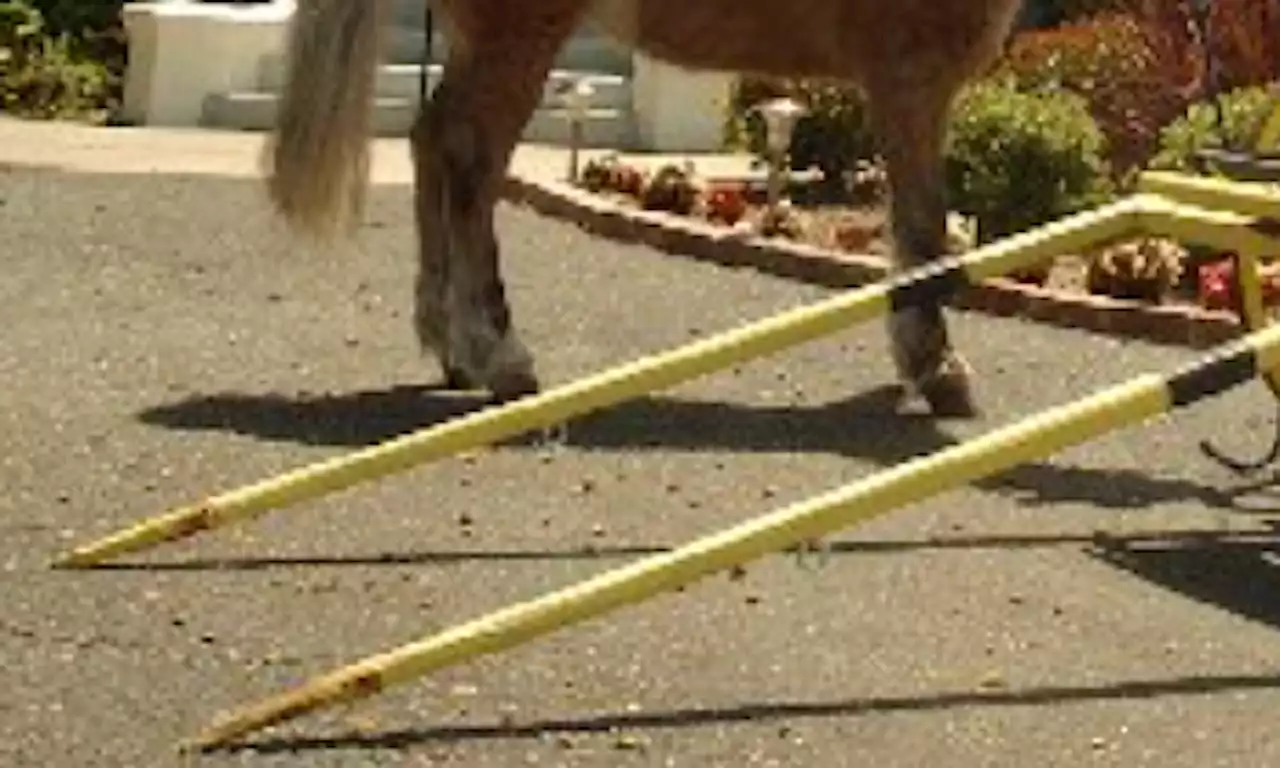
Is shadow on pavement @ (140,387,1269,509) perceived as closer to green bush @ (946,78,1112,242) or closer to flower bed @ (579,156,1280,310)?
flower bed @ (579,156,1280,310)

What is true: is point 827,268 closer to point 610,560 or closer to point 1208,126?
point 1208,126

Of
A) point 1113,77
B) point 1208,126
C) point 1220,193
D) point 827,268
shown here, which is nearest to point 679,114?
point 1113,77

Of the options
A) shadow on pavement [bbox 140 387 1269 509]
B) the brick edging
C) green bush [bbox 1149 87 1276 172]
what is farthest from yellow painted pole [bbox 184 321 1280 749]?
green bush [bbox 1149 87 1276 172]

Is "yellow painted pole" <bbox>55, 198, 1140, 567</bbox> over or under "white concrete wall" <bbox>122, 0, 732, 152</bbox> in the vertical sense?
over

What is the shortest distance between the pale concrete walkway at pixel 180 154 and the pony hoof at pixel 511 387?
16.2ft

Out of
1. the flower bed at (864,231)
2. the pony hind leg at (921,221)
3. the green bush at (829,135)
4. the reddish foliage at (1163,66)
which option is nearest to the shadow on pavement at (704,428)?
the pony hind leg at (921,221)

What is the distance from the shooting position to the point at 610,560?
6180 mm

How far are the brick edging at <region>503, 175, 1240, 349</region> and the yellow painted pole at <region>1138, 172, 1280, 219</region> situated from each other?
212cm

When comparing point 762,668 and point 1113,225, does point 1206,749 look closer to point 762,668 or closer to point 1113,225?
point 762,668

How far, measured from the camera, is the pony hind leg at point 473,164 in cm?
813

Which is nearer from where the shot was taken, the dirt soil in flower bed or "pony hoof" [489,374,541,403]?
"pony hoof" [489,374,541,403]

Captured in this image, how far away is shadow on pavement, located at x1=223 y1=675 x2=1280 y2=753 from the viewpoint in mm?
4750

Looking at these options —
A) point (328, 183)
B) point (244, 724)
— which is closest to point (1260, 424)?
point (328, 183)

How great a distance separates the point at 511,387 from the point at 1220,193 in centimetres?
218
